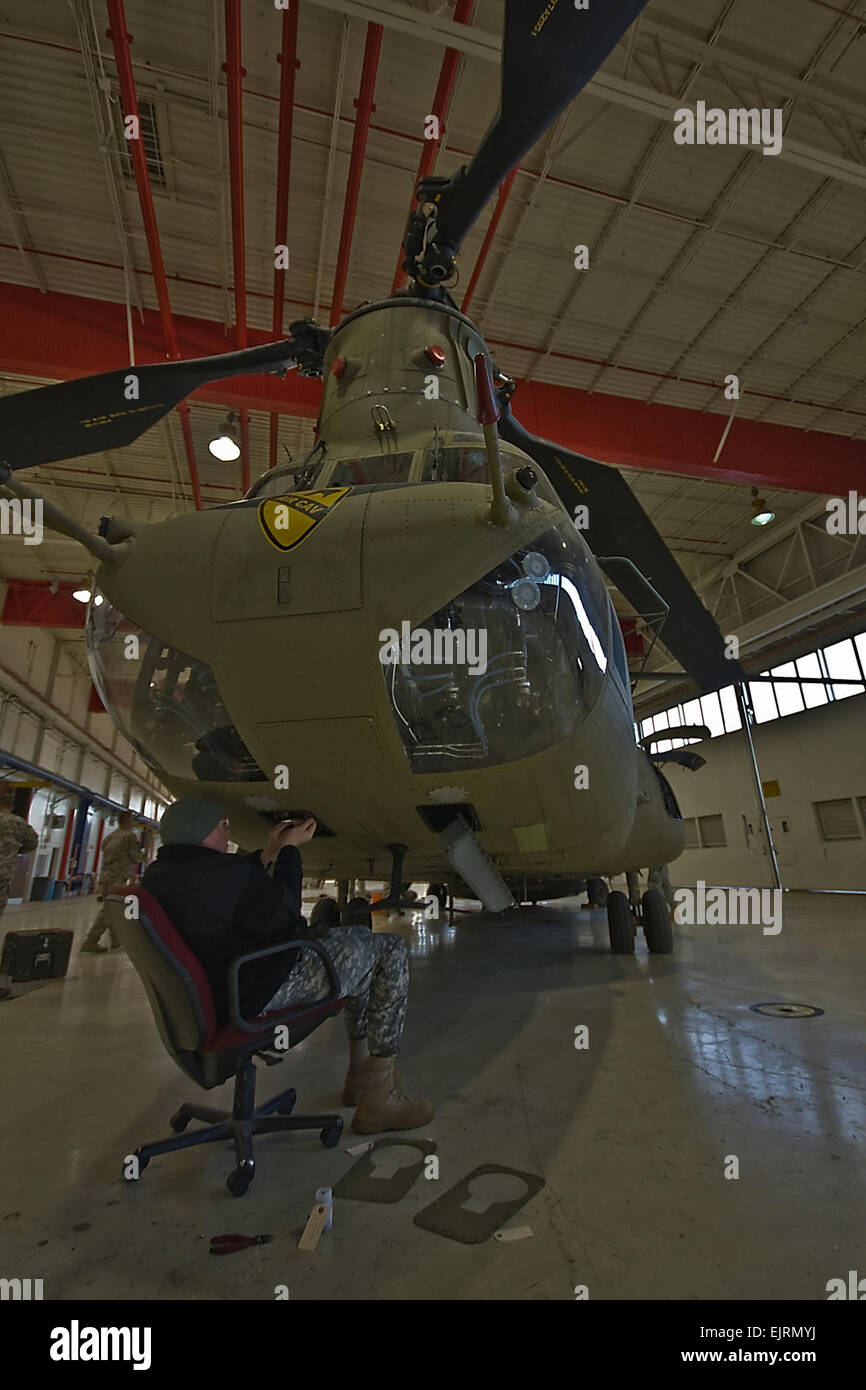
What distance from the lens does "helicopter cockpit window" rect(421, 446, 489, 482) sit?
10.6ft

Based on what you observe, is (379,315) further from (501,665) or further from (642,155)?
(642,155)

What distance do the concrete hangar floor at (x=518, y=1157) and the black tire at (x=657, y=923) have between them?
1680 mm

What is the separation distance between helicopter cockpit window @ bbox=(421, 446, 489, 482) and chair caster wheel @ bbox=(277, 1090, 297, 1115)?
2970mm

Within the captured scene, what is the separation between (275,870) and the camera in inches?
103

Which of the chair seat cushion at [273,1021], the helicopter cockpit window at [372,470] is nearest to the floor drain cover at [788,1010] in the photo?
the chair seat cushion at [273,1021]

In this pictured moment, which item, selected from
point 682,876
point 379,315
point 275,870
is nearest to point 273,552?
point 275,870

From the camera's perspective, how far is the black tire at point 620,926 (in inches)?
255

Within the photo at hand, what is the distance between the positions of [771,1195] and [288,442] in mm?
12755

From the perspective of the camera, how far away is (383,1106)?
A: 249 cm

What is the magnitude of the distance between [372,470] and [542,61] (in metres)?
1.76

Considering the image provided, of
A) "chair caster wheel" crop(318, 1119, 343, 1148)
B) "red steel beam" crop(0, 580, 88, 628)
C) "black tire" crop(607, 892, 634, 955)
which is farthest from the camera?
"red steel beam" crop(0, 580, 88, 628)

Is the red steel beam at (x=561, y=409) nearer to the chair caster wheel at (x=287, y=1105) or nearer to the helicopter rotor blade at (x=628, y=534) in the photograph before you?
the helicopter rotor blade at (x=628, y=534)

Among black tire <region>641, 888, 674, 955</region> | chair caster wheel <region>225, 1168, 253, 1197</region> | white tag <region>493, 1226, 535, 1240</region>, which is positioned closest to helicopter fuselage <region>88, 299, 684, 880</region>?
chair caster wheel <region>225, 1168, 253, 1197</region>

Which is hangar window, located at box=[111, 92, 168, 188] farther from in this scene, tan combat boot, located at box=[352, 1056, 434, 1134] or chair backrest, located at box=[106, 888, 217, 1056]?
tan combat boot, located at box=[352, 1056, 434, 1134]
